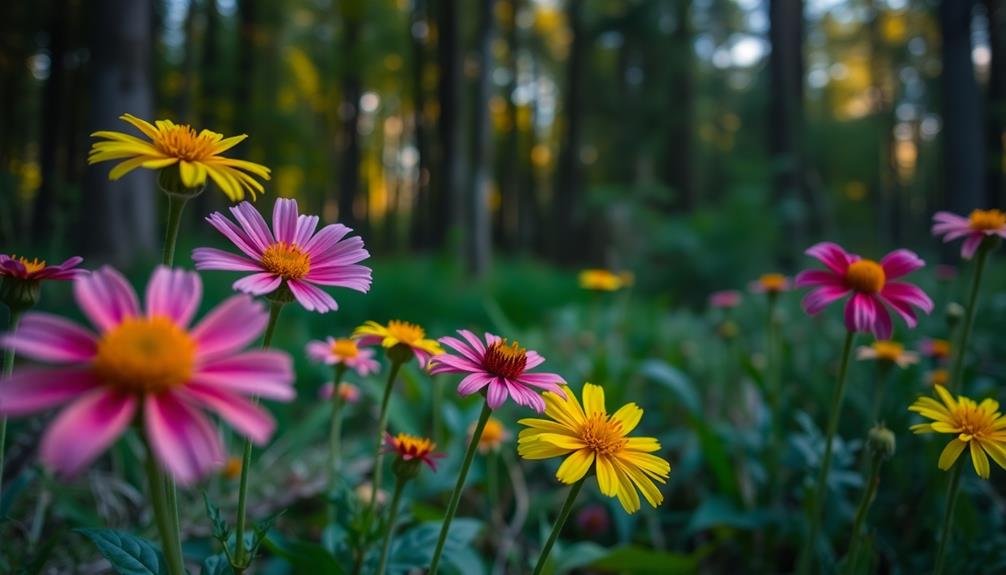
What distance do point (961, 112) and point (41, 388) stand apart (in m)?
6.03

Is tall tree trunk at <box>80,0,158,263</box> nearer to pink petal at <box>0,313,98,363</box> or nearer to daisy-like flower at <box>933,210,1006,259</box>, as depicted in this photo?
pink petal at <box>0,313,98,363</box>

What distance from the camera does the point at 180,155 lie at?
580mm

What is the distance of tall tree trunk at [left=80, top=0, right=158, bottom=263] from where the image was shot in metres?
3.39

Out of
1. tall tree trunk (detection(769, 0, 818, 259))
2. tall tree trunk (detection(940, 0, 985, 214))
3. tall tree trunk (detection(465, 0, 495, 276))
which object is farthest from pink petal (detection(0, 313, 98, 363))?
tall tree trunk (detection(769, 0, 818, 259))

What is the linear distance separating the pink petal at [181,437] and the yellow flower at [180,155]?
0.20 m

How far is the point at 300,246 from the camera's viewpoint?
68cm

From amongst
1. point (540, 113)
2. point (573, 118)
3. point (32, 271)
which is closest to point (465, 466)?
point (32, 271)

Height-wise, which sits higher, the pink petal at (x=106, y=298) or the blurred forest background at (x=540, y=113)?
the blurred forest background at (x=540, y=113)

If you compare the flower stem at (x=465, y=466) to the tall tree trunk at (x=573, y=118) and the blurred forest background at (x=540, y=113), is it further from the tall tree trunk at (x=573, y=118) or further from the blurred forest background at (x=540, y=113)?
the tall tree trunk at (x=573, y=118)

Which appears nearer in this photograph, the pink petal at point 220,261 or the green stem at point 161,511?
the green stem at point 161,511

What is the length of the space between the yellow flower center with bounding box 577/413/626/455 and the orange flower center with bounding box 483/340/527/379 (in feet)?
0.31

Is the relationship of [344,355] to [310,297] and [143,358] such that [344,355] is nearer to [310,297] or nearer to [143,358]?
[310,297]

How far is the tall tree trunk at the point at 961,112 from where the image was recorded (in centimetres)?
468

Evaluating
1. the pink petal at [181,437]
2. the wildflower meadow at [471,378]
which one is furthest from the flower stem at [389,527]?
the pink petal at [181,437]
